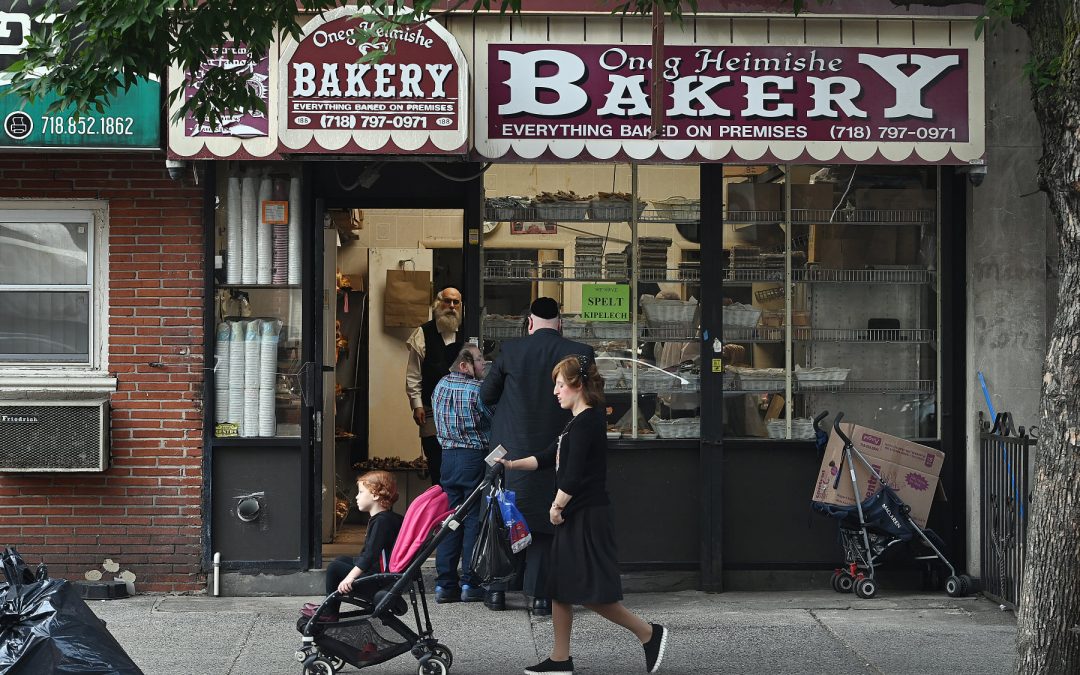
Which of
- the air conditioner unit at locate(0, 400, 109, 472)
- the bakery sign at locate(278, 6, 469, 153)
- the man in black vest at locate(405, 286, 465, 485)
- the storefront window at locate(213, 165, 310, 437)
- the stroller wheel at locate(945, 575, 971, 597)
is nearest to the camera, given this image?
the bakery sign at locate(278, 6, 469, 153)

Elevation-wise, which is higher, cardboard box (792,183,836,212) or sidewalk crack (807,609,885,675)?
cardboard box (792,183,836,212)

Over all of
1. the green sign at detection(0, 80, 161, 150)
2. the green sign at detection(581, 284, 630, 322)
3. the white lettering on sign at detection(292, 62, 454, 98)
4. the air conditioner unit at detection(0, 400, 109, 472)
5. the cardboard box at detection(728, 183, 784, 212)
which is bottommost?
the air conditioner unit at detection(0, 400, 109, 472)

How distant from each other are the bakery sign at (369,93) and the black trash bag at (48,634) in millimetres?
3306

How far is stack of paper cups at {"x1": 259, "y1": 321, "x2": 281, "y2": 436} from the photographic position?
8.43 meters

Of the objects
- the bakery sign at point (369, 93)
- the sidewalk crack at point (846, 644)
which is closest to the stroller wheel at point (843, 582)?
the sidewalk crack at point (846, 644)

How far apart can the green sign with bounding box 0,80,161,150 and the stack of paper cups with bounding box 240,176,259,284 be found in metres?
0.73

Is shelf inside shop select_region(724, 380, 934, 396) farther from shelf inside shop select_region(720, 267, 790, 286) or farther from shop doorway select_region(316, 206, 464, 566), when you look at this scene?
shop doorway select_region(316, 206, 464, 566)

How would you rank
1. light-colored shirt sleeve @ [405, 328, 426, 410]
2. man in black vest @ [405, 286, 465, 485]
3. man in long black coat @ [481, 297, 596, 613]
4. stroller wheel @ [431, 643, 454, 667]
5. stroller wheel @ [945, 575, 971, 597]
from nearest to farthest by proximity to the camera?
stroller wheel @ [431, 643, 454, 667] < man in long black coat @ [481, 297, 596, 613] < stroller wheel @ [945, 575, 971, 597] < man in black vest @ [405, 286, 465, 485] < light-colored shirt sleeve @ [405, 328, 426, 410]

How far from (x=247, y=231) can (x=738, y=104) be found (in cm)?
352

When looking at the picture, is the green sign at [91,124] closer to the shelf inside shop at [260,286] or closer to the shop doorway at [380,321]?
the shelf inside shop at [260,286]

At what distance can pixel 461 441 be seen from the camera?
26.5 feet

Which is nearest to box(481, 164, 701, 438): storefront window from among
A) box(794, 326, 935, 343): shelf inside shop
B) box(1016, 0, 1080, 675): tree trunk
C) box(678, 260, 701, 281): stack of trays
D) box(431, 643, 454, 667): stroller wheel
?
box(678, 260, 701, 281): stack of trays

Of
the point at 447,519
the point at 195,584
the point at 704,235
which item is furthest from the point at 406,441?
the point at 447,519

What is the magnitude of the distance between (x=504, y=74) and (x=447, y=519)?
3184mm
